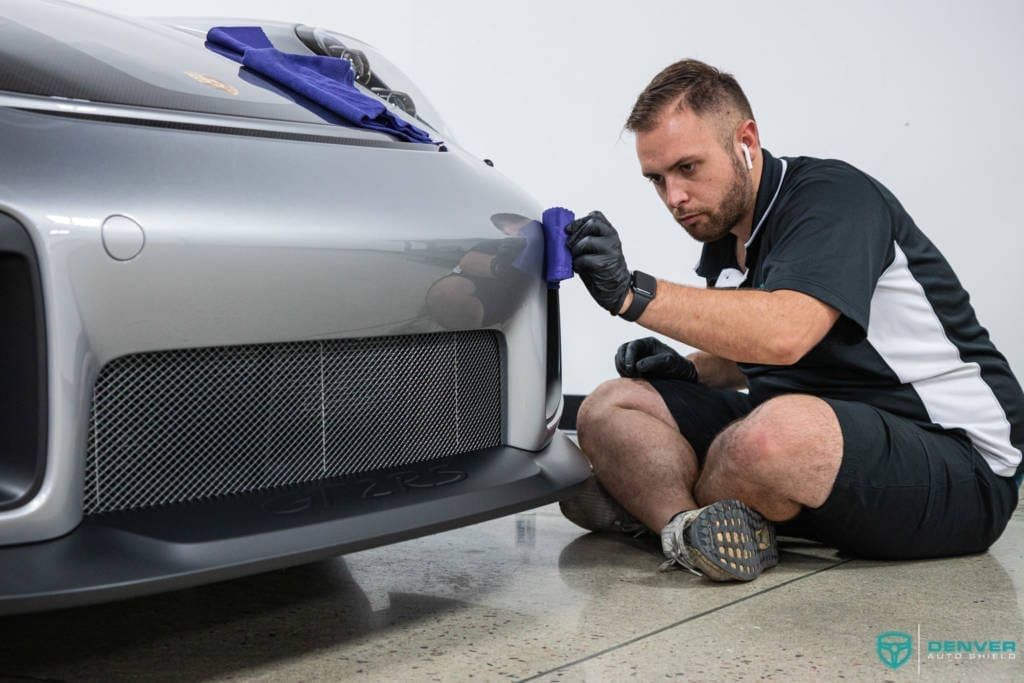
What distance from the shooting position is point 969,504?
1818 mm

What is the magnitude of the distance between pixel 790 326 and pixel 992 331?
1698 mm

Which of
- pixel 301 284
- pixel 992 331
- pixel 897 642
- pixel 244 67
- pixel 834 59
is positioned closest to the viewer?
pixel 301 284

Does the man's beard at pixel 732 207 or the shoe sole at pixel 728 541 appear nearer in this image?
the shoe sole at pixel 728 541

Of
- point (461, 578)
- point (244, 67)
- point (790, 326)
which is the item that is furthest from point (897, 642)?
point (244, 67)

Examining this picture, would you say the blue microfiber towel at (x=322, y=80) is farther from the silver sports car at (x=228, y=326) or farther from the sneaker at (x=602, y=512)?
the sneaker at (x=602, y=512)

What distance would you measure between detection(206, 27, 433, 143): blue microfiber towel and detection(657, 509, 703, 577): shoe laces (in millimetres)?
754

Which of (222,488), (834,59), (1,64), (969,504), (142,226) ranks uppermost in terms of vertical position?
(834,59)

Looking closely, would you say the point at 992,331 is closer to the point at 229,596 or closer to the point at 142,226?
the point at 229,596

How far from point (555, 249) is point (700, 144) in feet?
1.76

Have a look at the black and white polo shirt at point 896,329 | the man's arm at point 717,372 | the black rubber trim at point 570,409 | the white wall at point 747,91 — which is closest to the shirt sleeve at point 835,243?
the black and white polo shirt at point 896,329

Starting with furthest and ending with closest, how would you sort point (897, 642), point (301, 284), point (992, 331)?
1. point (992, 331)
2. point (897, 642)
3. point (301, 284)

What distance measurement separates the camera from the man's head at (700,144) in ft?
6.41

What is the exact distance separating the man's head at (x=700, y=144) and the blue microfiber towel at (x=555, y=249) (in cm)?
46

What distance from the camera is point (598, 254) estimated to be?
1.62 metres
